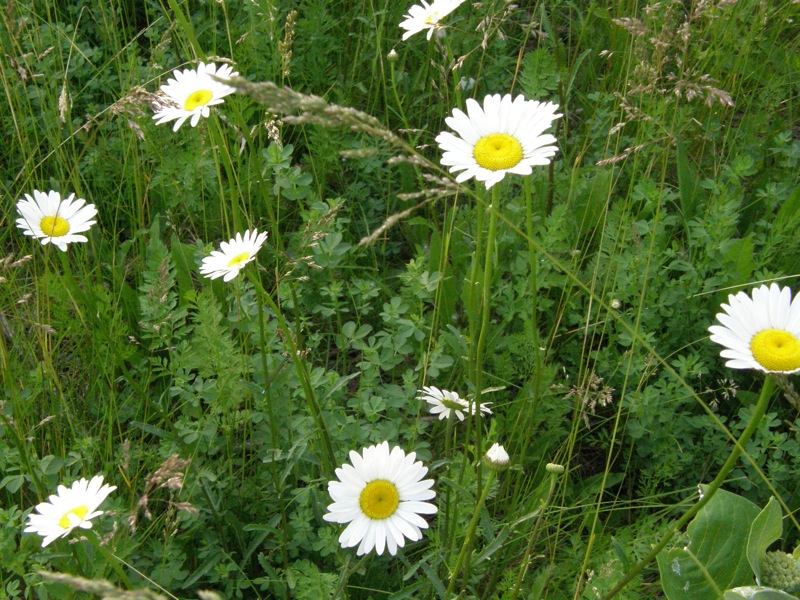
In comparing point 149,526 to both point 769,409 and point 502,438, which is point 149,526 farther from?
point 769,409

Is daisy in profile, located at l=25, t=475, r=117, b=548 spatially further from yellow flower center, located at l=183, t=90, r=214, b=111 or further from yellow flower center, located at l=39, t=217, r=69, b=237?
yellow flower center, located at l=183, t=90, r=214, b=111

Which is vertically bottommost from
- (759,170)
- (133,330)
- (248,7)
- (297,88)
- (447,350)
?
(447,350)

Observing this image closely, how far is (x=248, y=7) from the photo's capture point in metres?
3.03

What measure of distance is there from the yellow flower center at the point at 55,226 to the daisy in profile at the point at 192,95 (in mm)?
405

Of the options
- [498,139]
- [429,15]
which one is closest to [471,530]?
[498,139]

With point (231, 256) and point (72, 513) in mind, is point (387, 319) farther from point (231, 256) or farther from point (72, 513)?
point (72, 513)

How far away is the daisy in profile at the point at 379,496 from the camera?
63.6 inches

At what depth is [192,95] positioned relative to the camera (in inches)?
76.0

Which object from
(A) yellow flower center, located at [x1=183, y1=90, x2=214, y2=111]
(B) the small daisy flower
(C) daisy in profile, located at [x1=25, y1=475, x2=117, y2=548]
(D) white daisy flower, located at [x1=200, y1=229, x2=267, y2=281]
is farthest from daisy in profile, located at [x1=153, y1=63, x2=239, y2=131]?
(B) the small daisy flower

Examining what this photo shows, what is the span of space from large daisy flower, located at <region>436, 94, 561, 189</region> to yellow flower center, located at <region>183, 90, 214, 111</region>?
61cm

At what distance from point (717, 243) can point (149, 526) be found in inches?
71.3

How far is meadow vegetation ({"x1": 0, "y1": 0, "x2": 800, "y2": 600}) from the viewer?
1844mm

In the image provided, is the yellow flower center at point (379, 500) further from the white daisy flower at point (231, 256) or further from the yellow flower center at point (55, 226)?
the yellow flower center at point (55, 226)

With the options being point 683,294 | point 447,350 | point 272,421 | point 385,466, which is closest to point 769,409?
point 683,294
